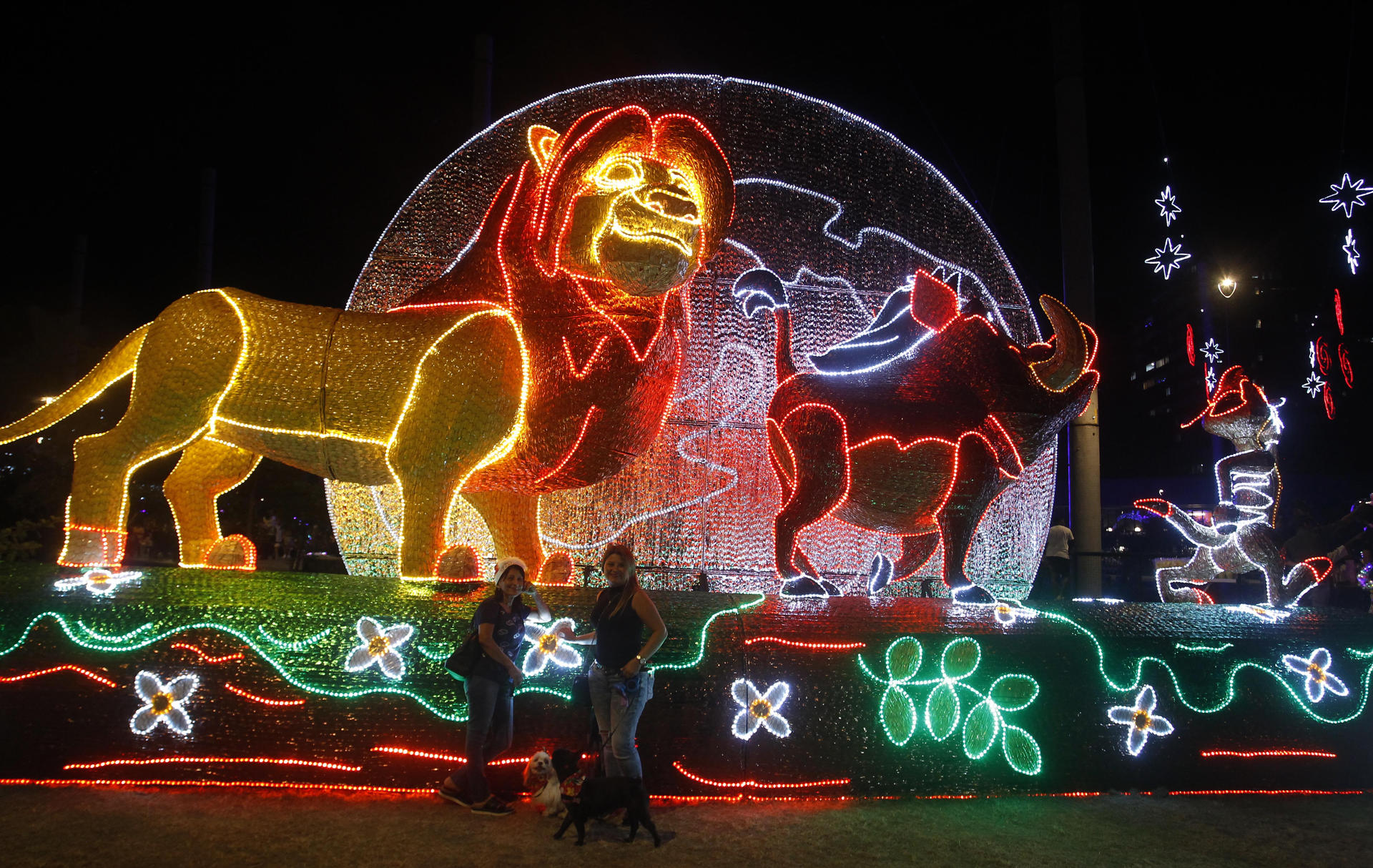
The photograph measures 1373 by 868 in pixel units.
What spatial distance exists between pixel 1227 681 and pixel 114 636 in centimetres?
591

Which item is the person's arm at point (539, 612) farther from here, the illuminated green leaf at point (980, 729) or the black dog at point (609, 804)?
the illuminated green leaf at point (980, 729)

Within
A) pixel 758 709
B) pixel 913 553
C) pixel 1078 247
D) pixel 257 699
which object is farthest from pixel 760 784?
pixel 1078 247

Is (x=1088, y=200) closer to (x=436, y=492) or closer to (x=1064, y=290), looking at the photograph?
(x=1064, y=290)

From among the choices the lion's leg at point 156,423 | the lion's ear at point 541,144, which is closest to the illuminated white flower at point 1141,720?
the lion's ear at point 541,144

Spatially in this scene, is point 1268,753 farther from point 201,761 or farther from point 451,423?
point 201,761

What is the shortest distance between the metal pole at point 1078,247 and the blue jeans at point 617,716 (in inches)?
224

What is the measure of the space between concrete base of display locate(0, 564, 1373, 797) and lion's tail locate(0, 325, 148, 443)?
791 millimetres

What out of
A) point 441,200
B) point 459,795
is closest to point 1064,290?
point 441,200

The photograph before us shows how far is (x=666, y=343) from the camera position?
523 centimetres

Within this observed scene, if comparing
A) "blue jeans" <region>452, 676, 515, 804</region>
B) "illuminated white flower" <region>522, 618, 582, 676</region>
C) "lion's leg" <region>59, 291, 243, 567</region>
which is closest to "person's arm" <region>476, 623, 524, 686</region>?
"blue jeans" <region>452, 676, 515, 804</region>

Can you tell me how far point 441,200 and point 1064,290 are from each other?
19.5 feet

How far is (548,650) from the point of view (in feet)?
15.0

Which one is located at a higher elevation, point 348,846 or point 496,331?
point 496,331

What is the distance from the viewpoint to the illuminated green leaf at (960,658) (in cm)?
480
